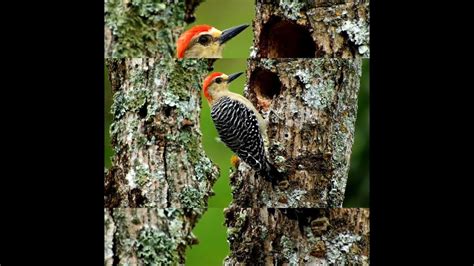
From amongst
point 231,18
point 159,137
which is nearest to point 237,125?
point 159,137

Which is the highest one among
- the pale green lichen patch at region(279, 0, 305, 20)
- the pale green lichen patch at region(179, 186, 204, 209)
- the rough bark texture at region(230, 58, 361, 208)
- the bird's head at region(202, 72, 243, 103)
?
the pale green lichen patch at region(279, 0, 305, 20)

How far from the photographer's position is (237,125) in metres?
3.65

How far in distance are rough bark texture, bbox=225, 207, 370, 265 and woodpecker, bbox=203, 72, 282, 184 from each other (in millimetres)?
185

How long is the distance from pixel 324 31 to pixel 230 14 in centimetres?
40

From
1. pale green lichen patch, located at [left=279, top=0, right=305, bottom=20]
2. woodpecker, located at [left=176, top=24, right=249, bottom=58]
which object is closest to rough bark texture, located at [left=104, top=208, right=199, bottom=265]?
woodpecker, located at [left=176, top=24, right=249, bottom=58]

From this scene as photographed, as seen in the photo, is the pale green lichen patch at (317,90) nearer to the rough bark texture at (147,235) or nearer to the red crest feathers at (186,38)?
the red crest feathers at (186,38)

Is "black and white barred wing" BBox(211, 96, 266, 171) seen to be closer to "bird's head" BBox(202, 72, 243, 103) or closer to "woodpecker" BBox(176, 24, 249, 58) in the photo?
"bird's head" BBox(202, 72, 243, 103)

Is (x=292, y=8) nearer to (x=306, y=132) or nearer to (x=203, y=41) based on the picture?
(x=203, y=41)

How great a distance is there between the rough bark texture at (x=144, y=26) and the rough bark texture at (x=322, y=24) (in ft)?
1.01

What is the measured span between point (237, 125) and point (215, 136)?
4.2 inches

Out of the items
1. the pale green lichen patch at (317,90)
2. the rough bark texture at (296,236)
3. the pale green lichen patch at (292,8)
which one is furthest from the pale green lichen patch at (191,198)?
the pale green lichen patch at (292,8)

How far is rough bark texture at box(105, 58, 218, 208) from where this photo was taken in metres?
3.60

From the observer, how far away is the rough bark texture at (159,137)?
11.8ft

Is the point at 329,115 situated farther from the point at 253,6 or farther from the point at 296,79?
the point at 253,6
